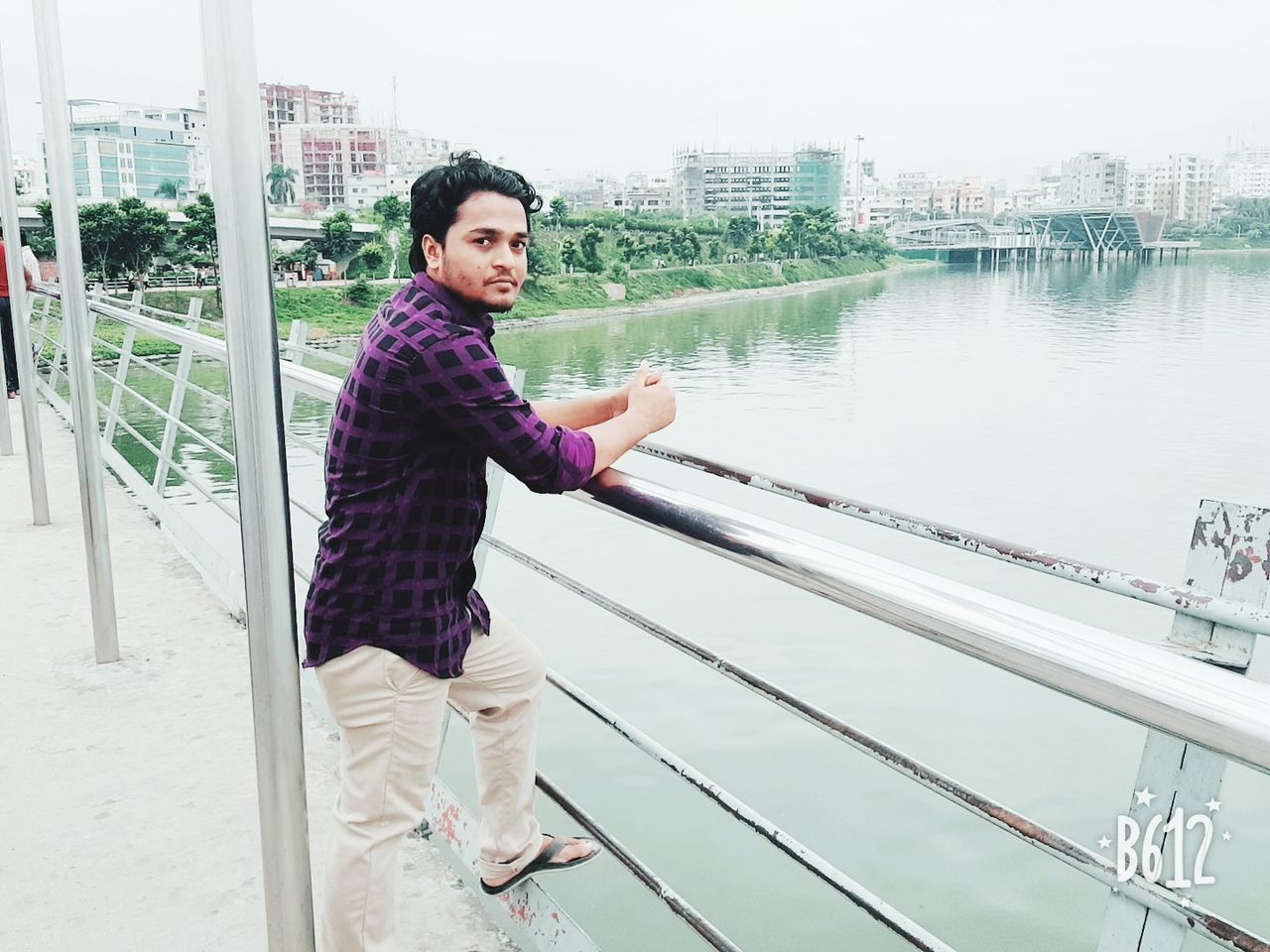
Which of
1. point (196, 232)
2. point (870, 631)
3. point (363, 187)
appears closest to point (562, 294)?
point (196, 232)

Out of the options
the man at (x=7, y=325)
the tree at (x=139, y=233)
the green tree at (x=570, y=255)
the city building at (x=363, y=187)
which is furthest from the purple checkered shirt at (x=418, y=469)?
the city building at (x=363, y=187)

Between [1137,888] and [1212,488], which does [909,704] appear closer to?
[1137,888]

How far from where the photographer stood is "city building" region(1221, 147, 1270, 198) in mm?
59862

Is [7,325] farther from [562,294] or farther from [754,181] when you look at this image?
[754,181]

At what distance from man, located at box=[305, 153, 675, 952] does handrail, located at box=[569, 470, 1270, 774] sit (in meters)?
0.23

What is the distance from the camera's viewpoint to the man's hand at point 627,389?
1178mm

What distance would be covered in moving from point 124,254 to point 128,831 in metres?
33.2

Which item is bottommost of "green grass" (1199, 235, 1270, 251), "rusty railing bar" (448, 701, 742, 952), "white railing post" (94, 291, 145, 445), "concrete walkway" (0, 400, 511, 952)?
"green grass" (1199, 235, 1270, 251)

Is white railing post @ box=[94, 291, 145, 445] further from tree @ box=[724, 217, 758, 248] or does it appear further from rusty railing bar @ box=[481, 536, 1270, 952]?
tree @ box=[724, 217, 758, 248]

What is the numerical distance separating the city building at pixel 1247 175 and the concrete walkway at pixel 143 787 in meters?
64.5

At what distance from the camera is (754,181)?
2445 inches

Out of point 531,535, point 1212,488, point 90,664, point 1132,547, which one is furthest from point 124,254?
point 90,664

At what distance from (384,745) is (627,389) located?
0.43 meters

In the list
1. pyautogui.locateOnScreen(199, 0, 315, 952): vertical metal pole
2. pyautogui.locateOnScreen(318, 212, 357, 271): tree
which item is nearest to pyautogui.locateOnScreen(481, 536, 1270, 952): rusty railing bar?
pyautogui.locateOnScreen(199, 0, 315, 952): vertical metal pole
